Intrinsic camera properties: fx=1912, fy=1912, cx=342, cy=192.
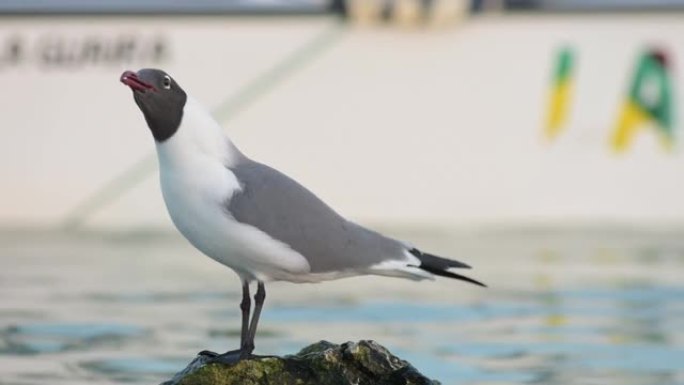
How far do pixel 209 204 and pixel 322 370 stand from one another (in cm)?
52

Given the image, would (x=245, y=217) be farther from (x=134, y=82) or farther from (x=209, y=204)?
(x=134, y=82)

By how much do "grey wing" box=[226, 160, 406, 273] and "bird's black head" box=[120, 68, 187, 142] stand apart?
0.21 metres

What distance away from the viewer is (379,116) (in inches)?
665

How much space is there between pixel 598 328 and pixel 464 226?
807 cm

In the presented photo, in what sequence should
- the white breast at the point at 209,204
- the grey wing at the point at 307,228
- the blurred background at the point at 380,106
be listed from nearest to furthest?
1. the white breast at the point at 209,204
2. the grey wing at the point at 307,228
3. the blurred background at the point at 380,106

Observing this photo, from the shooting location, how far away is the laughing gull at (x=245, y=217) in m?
4.89

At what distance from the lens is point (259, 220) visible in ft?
16.2

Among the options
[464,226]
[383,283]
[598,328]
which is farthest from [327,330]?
[464,226]

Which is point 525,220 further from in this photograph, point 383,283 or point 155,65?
point 383,283

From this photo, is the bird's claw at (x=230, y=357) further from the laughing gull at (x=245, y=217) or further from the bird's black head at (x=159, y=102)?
the bird's black head at (x=159, y=102)

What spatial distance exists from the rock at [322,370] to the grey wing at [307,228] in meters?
0.23

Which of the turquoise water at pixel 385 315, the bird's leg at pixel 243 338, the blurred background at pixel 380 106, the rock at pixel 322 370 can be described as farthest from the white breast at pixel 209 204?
the blurred background at pixel 380 106

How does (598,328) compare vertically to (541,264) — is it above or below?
below

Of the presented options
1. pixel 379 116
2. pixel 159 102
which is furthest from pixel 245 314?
pixel 379 116
